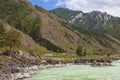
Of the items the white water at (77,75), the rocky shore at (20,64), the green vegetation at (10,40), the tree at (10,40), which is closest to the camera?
the white water at (77,75)

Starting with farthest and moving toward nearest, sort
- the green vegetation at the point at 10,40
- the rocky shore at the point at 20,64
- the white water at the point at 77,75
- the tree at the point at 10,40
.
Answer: the green vegetation at the point at 10,40, the tree at the point at 10,40, the rocky shore at the point at 20,64, the white water at the point at 77,75

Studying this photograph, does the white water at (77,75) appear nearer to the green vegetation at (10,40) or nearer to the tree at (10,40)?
the tree at (10,40)

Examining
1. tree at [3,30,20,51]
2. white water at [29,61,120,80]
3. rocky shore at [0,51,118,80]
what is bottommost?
white water at [29,61,120,80]

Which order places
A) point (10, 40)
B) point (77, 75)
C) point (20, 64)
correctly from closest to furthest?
1. point (77, 75)
2. point (20, 64)
3. point (10, 40)

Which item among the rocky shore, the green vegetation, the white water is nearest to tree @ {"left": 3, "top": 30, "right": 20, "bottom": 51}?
the green vegetation

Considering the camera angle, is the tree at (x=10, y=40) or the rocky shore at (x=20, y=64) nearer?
the rocky shore at (x=20, y=64)

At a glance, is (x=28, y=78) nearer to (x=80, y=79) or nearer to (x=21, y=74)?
(x=21, y=74)

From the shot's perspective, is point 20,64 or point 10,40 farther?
point 10,40

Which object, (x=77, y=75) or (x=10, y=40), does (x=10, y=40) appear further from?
→ (x=77, y=75)

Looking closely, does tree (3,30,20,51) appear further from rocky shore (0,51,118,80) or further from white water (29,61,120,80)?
white water (29,61,120,80)

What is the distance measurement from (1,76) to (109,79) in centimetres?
3046

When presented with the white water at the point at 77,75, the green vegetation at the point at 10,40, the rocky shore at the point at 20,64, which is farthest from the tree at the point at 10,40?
the white water at the point at 77,75

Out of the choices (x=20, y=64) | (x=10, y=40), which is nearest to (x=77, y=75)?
(x=20, y=64)

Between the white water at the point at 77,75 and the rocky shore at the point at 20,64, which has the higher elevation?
the rocky shore at the point at 20,64
